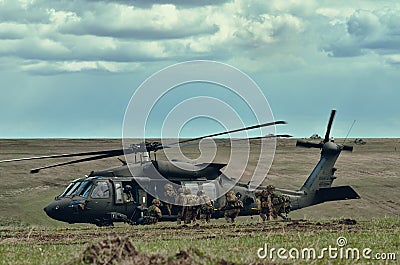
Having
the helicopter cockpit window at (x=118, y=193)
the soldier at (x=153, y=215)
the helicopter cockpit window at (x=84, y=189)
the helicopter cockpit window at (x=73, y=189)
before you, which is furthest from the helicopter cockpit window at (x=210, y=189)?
the helicopter cockpit window at (x=73, y=189)

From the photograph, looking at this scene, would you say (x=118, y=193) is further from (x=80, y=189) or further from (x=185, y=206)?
(x=185, y=206)

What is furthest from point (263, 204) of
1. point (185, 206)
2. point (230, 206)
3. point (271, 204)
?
point (185, 206)

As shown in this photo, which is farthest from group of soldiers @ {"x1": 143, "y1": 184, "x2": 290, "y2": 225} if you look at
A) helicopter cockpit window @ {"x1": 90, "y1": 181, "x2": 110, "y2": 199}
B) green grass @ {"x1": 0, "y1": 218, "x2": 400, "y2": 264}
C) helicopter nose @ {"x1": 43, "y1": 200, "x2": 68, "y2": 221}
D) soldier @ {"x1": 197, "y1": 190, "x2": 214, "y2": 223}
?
green grass @ {"x1": 0, "y1": 218, "x2": 400, "y2": 264}

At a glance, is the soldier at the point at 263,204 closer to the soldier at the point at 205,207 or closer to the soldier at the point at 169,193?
the soldier at the point at 205,207

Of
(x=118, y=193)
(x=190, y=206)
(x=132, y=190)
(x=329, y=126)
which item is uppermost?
(x=329, y=126)

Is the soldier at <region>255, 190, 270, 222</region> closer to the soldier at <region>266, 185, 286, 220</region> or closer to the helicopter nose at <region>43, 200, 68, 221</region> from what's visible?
the soldier at <region>266, 185, 286, 220</region>

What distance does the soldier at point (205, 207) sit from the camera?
31.7m

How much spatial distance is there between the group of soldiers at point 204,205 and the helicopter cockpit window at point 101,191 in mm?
1696

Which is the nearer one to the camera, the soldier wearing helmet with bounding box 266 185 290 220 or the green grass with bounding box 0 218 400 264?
the green grass with bounding box 0 218 400 264

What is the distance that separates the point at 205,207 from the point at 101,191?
3.94m

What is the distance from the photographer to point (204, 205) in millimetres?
31719

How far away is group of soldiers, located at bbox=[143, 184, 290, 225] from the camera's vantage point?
3150cm

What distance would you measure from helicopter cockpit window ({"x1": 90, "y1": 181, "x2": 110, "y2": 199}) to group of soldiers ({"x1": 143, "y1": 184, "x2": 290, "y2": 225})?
5.56 ft

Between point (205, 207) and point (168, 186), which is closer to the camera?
point (168, 186)
